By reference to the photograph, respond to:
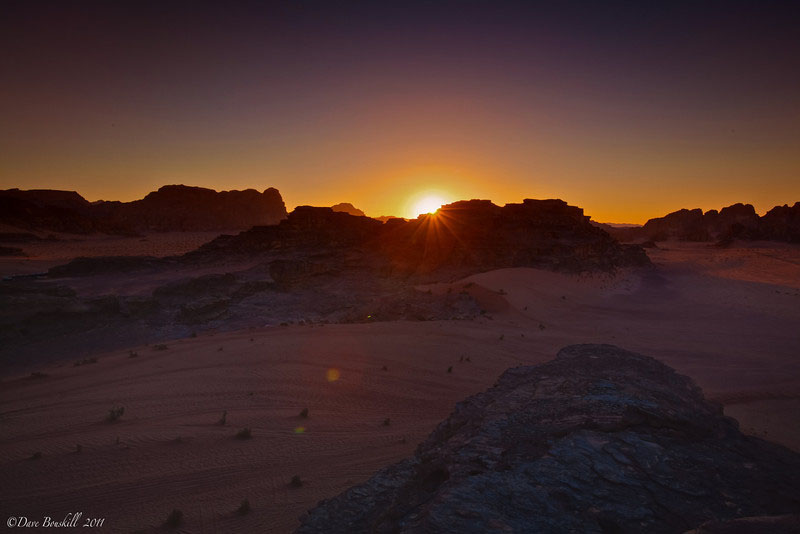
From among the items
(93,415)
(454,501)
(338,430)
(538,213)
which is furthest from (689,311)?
(93,415)

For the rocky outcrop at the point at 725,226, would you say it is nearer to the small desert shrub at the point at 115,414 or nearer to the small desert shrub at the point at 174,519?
the small desert shrub at the point at 115,414

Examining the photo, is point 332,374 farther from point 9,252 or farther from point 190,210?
point 190,210

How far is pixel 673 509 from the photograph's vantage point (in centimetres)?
306

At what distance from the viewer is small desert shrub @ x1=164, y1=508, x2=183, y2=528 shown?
4.43 m

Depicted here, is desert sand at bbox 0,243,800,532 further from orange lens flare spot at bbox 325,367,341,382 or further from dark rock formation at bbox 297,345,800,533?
dark rock formation at bbox 297,345,800,533

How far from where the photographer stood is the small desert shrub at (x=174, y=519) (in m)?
4.43

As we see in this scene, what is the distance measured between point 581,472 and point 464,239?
25.4 m

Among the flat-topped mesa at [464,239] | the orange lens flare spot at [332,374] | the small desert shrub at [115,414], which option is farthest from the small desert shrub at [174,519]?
the flat-topped mesa at [464,239]

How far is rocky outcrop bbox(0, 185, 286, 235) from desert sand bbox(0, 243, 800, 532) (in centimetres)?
6336

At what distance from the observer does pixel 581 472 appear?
3.39m

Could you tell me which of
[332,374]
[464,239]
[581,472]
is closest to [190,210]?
[464,239]

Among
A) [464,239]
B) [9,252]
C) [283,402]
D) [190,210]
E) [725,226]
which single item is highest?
[190,210]

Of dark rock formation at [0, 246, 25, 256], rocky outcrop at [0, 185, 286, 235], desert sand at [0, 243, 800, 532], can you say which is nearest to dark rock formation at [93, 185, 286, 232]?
rocky outcrop at [0, 185, 286, 235]

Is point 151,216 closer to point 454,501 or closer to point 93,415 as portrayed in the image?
point 93,415
